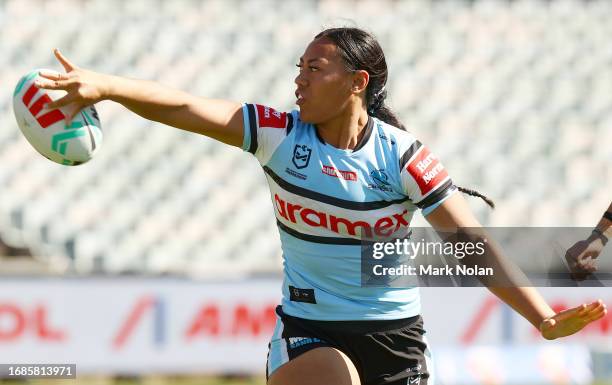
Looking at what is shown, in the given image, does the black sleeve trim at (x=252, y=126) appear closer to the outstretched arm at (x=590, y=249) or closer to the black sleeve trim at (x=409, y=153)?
the black sleeve trim at (x=409, y=153)

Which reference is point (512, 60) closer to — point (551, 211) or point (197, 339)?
point (551, 211)

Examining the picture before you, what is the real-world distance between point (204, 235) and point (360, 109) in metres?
6.59

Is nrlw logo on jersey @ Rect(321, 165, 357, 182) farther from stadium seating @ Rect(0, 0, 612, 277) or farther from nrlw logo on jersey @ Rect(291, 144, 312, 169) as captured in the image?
stadium seating @ Rect(0, 0, 612, 277)

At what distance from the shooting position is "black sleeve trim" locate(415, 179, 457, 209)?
15.0 ft

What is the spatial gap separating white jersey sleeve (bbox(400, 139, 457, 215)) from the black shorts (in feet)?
1.82

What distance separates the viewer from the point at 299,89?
464 centimetres

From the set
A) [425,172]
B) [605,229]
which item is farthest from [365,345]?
[605,229]

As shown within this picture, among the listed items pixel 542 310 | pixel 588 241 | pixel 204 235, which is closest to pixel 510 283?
pixel 542 310

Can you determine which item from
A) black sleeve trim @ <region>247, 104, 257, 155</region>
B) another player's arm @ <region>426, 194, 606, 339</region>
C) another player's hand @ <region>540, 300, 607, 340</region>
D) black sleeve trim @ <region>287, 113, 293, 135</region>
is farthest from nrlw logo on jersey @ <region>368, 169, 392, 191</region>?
another player's hand @ <region>540, 300, 607, 340</region>

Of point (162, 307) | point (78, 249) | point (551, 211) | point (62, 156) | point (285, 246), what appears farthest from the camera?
point (551, 211)

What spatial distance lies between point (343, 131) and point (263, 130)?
1.16ft

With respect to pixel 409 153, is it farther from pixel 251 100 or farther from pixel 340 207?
pixel 251 100

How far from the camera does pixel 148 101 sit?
4.32 metres

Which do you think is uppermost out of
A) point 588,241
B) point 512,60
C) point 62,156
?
point 512,60
